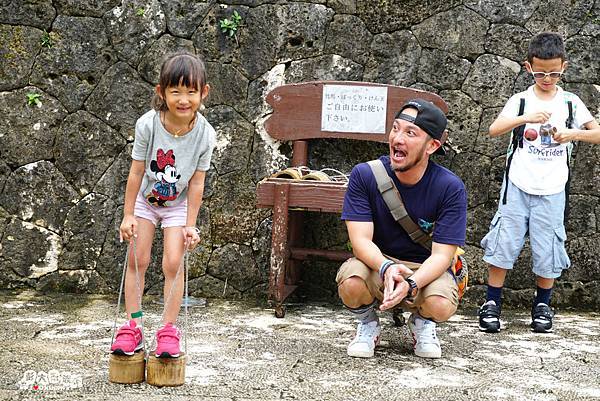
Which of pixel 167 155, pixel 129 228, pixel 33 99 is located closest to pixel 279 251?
pixel 167 155

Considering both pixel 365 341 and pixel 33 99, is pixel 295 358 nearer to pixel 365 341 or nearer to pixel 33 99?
pixel 365 341

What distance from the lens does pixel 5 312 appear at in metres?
4.57

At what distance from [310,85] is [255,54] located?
→ 48 centimetres

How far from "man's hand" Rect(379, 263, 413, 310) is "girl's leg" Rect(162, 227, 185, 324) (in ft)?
2.89

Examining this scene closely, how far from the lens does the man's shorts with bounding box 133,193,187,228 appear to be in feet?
11.5

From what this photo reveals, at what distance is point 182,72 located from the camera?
3248 mm

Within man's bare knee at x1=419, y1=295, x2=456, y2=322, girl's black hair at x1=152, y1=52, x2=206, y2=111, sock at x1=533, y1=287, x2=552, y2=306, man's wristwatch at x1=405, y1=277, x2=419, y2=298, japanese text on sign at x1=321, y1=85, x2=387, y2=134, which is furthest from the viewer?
japanese text on sign at x1=321, y1=85, x2=387, y2=134

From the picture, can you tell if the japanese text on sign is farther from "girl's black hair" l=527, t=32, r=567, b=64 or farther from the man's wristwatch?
the man's wristwatch

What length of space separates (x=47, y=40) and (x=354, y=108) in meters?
2.08

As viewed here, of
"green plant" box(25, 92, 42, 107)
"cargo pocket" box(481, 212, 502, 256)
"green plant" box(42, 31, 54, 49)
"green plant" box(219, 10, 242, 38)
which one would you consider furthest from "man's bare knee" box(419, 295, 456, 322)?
"green plant" box(42, 31, 54, 49)

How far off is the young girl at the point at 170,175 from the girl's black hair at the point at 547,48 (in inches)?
78.2

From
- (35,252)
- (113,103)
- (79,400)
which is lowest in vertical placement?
(79,400)

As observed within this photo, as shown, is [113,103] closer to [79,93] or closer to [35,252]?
[79,93]

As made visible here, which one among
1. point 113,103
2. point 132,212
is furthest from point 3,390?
point 113,103
